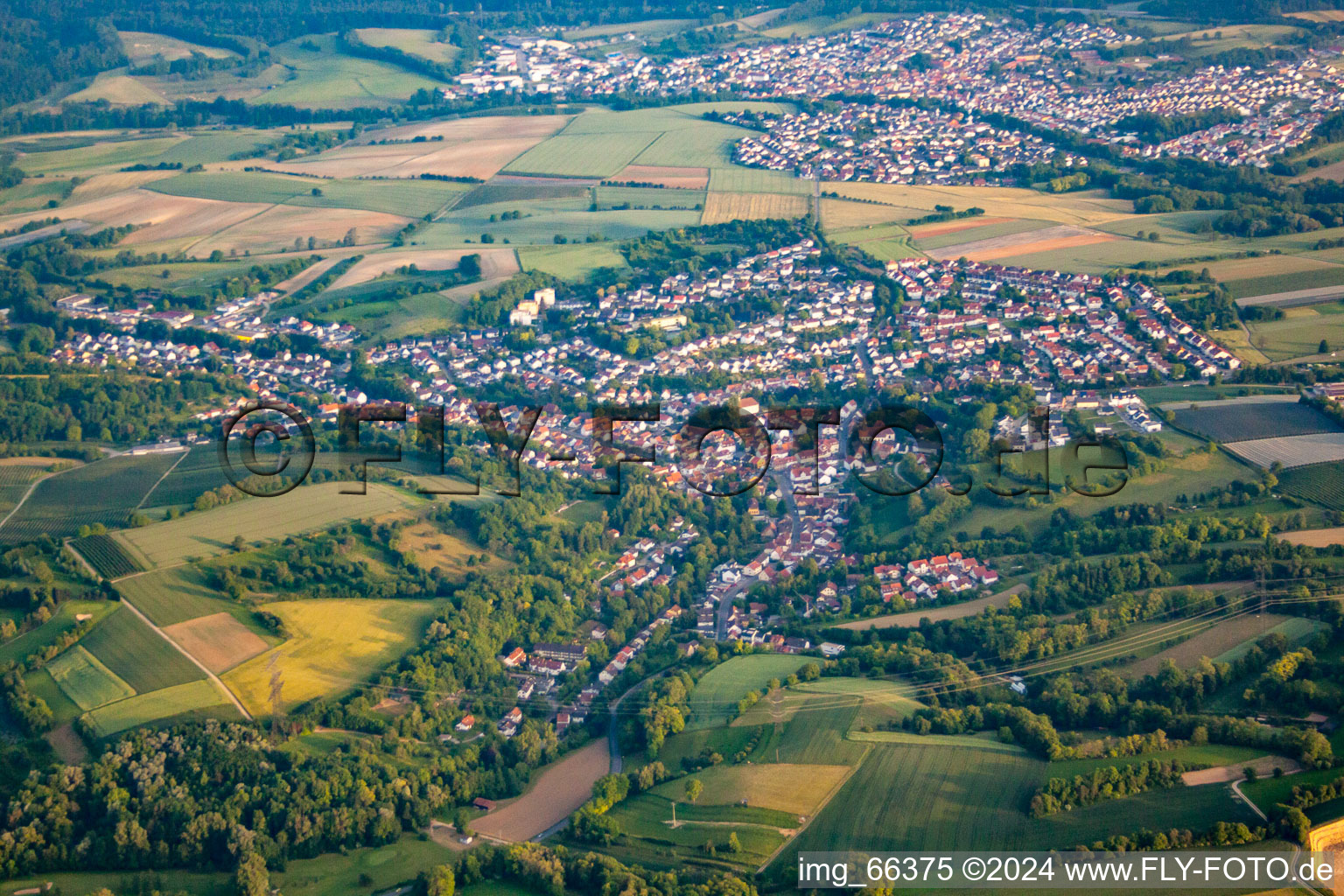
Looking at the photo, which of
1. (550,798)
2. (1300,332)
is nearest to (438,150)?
(1300,332)

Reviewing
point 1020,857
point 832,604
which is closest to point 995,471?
point 832,604

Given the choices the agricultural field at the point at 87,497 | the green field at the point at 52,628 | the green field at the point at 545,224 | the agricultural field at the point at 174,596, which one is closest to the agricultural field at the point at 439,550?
the agricultural field at the point at 174,596

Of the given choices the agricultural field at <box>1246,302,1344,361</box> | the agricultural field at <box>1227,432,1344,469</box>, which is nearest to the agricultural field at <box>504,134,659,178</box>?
the agricultural field at <box>1246,302,1344,361</box>

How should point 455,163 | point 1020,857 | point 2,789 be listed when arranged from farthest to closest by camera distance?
point 455,163 < point 2,789 < point 1020,857

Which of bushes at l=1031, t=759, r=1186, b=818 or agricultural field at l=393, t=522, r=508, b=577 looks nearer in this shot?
bushes at l=1031, t=759, r=1186, b=818

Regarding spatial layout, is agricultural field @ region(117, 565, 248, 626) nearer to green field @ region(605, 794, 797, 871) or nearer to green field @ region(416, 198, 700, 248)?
green field @ region(605, 794, 797, 871)

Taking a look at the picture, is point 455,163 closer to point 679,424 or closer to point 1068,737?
point 679,424

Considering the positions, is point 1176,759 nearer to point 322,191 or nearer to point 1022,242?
point 1022,242
